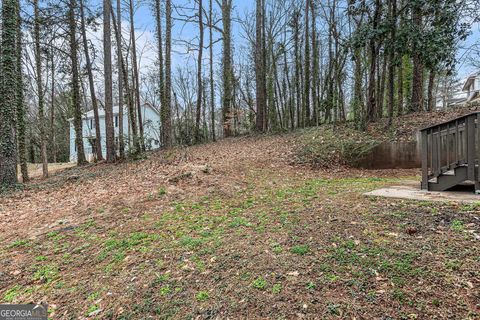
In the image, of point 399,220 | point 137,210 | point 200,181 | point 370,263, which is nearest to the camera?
point 370,263

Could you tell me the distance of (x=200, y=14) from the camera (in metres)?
14.9

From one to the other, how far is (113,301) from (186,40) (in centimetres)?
1483

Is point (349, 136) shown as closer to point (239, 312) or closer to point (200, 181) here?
point (200, 181)

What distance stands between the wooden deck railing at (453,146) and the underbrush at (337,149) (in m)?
3.59

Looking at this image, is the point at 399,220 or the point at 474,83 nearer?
the point at 399,220

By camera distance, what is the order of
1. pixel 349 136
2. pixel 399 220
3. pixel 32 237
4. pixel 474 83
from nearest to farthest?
pixel 399 220 < pixel 32 237 < pixel 349 136 < pixel 474 83

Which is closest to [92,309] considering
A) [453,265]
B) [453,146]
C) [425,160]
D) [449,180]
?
[453,265]

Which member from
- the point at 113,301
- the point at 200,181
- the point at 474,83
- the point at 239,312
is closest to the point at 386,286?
the point at 239,312

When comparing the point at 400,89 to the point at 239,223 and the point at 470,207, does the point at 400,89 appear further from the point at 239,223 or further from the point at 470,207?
the point at 239,223

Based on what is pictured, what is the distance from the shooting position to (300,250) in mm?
2770

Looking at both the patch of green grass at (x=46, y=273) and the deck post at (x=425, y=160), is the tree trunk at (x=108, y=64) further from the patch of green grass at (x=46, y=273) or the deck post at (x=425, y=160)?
the deck post at (x=425, y=160)

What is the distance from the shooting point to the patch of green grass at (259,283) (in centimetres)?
230

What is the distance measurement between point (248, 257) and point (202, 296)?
0.63 metres

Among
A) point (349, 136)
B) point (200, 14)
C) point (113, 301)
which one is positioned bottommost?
point (113, 301)
